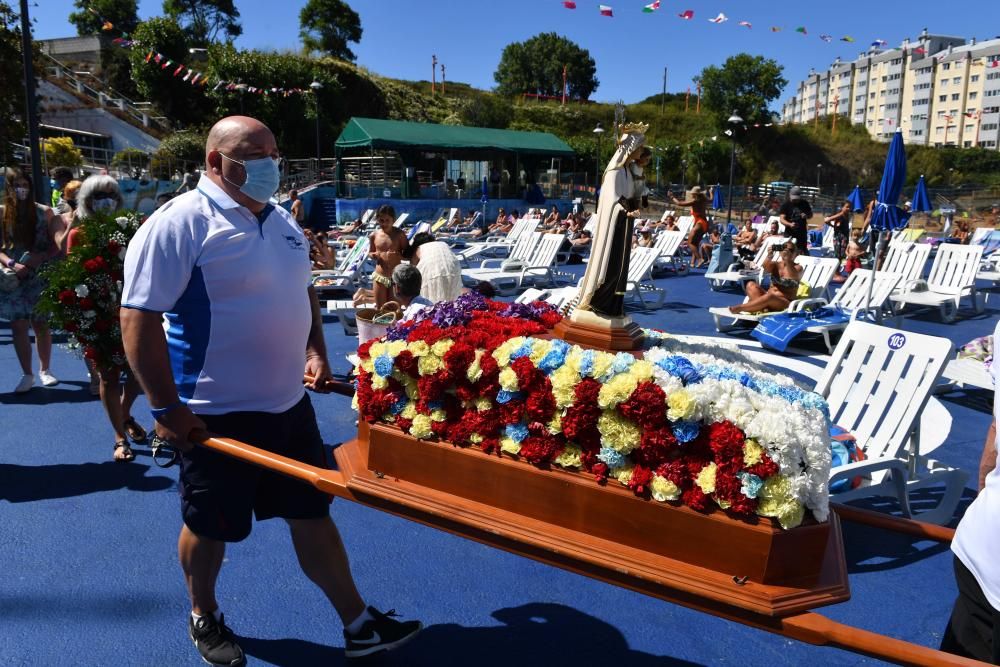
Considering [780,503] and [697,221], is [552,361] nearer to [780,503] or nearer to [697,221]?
[780,503]

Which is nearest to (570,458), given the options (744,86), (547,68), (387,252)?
(387,252)

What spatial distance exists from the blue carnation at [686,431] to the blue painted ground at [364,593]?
127 cm

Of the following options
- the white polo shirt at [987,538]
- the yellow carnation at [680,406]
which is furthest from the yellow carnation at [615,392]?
the white polo shirt at [987,538]

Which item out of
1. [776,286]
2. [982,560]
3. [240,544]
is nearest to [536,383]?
→ [982,560]

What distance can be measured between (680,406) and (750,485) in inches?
10.3

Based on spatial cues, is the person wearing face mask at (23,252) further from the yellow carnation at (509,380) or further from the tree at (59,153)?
the tree at (59,153)

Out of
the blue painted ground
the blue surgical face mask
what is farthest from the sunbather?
the blue surgical face mask

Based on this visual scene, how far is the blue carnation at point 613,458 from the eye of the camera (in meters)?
1.80

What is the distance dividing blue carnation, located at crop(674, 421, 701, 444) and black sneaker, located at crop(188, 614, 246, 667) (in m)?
1.85

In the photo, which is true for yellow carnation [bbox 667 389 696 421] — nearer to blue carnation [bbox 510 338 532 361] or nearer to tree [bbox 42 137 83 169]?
blue carnation [bbox 510 338 532 361]

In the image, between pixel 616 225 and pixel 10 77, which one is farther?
pixel 10 77

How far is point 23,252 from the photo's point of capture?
5.39 m

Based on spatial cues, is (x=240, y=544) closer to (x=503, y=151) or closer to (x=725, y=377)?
(x=725, y=377)

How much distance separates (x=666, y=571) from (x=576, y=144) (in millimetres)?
45732
